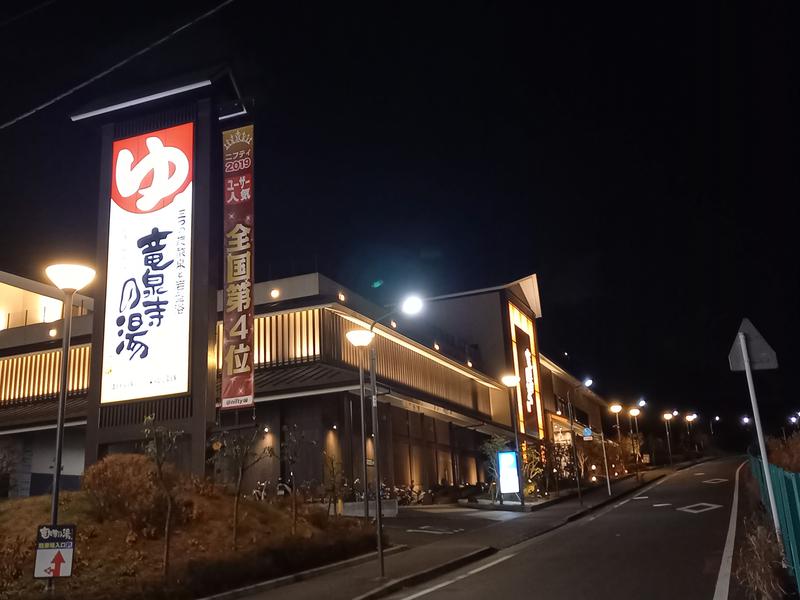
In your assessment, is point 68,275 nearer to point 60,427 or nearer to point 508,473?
point 60,427

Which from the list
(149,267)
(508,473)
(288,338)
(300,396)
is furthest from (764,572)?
(288,338)

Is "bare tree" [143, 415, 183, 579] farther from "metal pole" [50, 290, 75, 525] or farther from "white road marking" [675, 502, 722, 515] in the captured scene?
"white road marking" [675, 502, 722, 515]

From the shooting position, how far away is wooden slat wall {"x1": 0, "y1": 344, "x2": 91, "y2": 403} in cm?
3278

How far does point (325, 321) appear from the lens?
30344 millimetres

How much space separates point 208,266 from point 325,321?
12.5 metres

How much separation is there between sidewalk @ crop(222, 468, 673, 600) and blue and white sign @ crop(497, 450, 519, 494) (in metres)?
3.36

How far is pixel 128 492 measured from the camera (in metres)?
14.6

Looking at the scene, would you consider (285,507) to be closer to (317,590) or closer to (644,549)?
(317,590)

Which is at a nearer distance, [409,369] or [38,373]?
[38,373]

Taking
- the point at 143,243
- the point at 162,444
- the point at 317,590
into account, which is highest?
the point at 143,243

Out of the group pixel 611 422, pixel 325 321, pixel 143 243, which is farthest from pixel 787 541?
pixel 611 422

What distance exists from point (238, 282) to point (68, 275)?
8.16 meters

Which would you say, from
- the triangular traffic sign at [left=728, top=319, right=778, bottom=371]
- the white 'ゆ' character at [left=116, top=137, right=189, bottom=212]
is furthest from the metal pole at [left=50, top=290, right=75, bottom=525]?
the triangular traffic sign at [left=728, top=319, right=778, bottom=371]

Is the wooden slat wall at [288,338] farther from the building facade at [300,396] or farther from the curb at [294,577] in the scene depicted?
the curb at [294,577]
